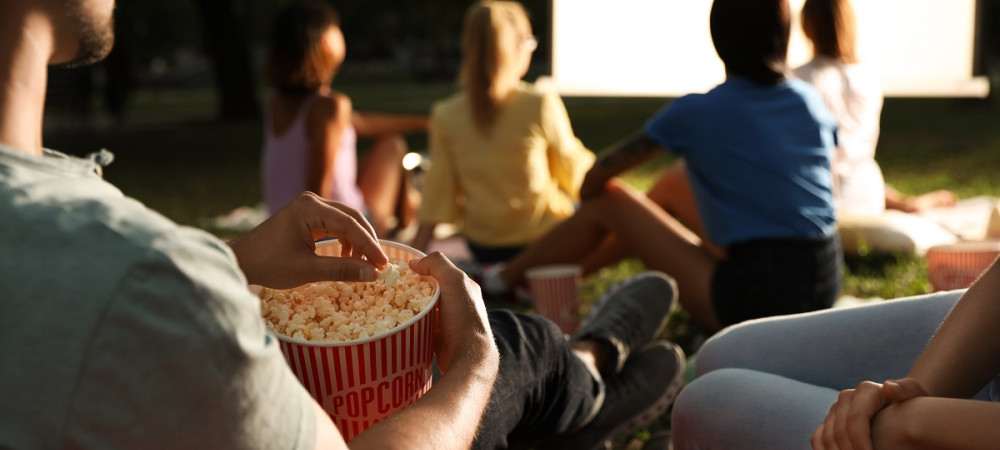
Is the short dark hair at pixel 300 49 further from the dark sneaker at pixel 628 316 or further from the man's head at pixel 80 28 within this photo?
the man's head at pixel 80 28

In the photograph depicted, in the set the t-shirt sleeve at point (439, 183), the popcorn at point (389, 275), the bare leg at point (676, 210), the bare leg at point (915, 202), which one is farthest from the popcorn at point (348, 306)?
the bare leg at point (915, 202)

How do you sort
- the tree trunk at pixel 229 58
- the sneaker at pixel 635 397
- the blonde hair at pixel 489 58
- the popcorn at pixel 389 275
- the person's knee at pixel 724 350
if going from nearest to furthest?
the popcorn at pixel 389 275, the person's knee at pixel 724 350, the sneaker at pixel 635 397, the blonde hair at pixel 489 58, the tree trunk at pixel 229 58

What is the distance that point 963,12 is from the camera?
7.21 m

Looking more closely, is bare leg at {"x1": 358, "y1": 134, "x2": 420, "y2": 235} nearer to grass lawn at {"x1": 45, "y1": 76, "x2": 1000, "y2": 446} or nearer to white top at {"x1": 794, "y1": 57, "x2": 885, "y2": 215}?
grass lawn at {"x1": 45, "y1": 76, "x2": 1000, "y2": 446}

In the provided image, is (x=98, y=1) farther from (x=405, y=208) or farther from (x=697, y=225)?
(x=405, y=208)

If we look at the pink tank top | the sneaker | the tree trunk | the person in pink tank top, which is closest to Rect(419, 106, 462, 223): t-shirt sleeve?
the person in pink tank top

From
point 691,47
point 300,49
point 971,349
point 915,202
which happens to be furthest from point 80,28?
point 691,47

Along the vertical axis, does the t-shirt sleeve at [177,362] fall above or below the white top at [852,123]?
above

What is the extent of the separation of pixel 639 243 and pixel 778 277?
1.96 feet

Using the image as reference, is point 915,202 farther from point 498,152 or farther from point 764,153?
point 764,153

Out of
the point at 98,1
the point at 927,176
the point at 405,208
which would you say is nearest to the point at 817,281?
the point at 98,1

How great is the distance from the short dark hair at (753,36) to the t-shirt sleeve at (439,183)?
186cm

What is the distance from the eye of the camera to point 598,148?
11.7 meters

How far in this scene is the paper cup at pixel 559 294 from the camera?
3.76 metres
